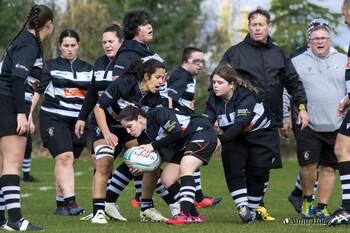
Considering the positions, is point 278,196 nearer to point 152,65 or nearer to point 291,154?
point 152,65

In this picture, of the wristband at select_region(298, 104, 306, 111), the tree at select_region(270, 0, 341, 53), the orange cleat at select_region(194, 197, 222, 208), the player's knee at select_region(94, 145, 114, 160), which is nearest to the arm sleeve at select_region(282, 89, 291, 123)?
the wristband at select_region(298, 104, 306, 111)

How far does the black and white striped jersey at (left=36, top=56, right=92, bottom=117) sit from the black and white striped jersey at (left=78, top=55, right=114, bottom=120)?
884 millimetres

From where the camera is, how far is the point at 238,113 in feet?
27.7

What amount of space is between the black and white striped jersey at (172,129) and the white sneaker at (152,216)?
755mm

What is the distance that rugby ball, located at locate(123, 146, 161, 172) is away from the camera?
319 inches

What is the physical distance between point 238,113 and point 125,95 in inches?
44.9

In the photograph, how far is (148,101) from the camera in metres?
8.45

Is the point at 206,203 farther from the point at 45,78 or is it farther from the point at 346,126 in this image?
the point at 346,126

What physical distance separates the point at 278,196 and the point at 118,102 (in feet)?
15.6

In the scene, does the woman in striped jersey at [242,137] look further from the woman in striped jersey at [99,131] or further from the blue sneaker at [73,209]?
the blue sneaker at [73,209]

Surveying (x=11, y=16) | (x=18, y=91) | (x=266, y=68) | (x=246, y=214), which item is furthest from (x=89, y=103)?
(x=11, y=16)

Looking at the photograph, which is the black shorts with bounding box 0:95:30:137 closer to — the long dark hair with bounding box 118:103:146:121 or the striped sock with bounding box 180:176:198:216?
the long dark hair with bounding box 118:103:146:121

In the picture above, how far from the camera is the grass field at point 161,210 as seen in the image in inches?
306

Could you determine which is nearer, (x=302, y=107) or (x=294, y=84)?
(x=302, y=107)
